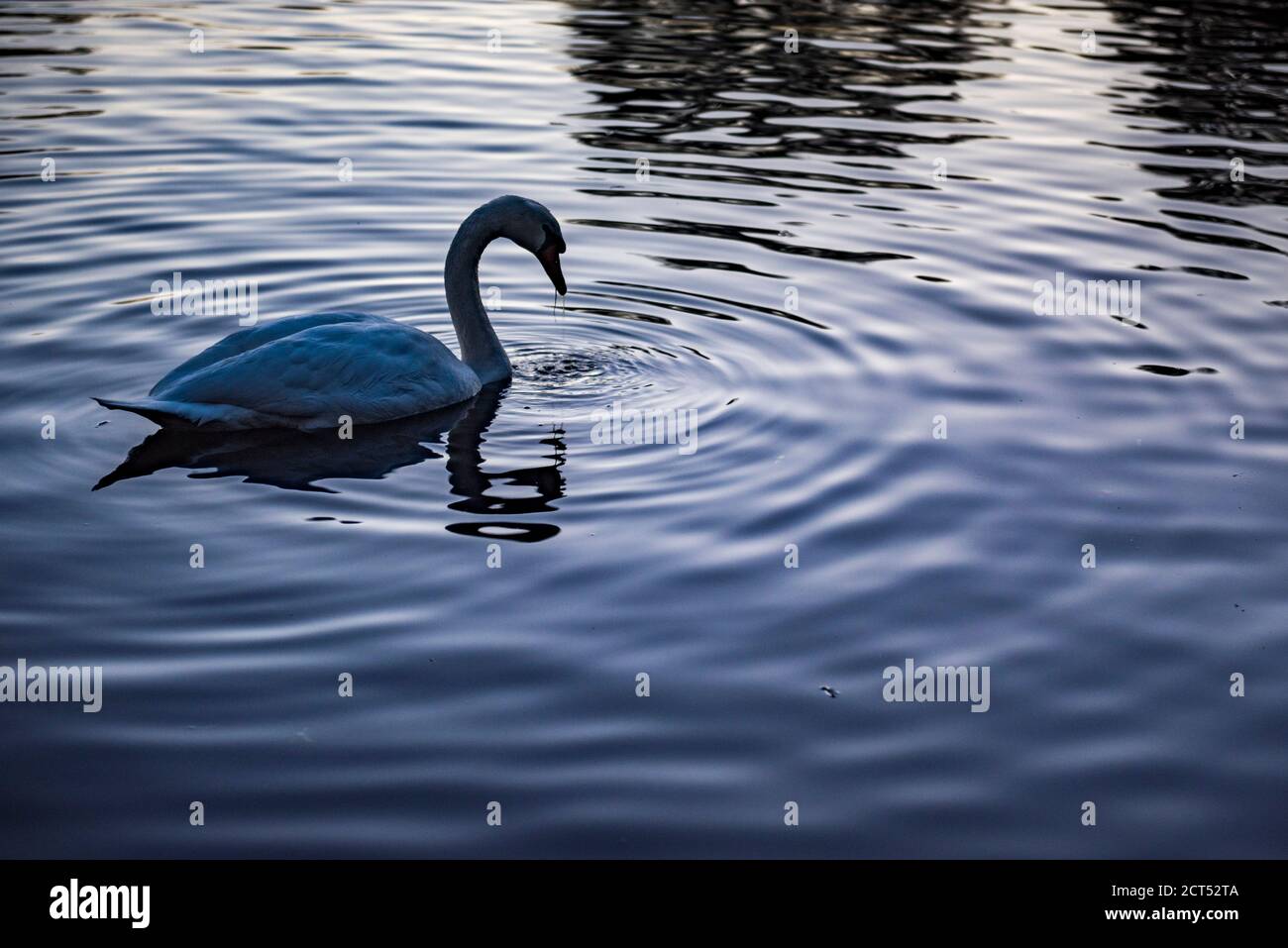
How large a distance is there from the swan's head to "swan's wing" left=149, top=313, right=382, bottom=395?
1382 mm

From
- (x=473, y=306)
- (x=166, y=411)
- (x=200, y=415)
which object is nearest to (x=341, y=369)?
(x=200, y=415)

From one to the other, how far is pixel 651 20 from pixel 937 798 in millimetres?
17500

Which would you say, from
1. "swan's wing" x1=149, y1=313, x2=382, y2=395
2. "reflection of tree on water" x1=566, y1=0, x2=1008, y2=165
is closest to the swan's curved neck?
"swan's wing" x1=149, y1=313, x2=382, y2=395

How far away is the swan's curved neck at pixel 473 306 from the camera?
31.9 feet

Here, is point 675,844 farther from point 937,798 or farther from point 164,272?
point 164,272

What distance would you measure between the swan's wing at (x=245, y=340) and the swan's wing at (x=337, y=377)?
79 mm

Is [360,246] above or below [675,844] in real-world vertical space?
above

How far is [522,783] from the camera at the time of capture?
5.48 meters
